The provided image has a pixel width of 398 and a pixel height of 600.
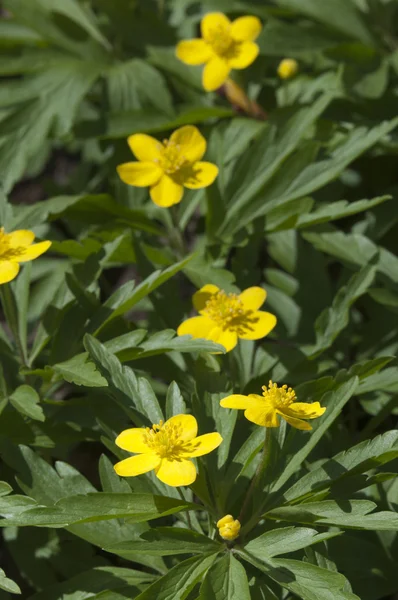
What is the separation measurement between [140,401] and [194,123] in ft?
5.32

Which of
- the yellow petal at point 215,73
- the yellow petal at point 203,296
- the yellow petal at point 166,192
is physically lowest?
the yellow petal at point 203,296

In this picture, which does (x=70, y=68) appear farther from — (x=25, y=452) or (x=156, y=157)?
(x=25, y=452)

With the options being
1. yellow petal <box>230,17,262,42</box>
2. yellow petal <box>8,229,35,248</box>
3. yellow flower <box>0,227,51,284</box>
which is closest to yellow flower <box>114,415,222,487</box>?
yellow flower <box>0,227,51,284</box>

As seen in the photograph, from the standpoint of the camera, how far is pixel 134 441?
1826mm

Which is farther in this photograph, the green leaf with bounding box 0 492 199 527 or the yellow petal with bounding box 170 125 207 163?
the yellow petal with bounding box 170 125 207 163

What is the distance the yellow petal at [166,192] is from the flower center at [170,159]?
0.03 meters

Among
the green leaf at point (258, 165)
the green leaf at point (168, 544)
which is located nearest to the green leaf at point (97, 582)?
the green leaf at point (168, 544)

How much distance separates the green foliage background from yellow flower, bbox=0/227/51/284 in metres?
0.21

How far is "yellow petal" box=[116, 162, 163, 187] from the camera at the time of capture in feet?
8.00

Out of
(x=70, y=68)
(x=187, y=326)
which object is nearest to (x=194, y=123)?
(x=70, y=68)

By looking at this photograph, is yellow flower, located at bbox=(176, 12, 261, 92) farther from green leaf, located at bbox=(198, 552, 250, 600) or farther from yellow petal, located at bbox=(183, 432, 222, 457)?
green leaf, located at bbox=(198, 552, 250, 600)

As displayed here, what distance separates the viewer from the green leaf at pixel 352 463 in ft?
6.09

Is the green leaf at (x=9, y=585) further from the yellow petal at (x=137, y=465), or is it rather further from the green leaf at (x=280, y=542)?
the green leaf at (x=280, y=542)

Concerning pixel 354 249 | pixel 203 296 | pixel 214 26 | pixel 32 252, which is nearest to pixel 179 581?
pixel 203 296
